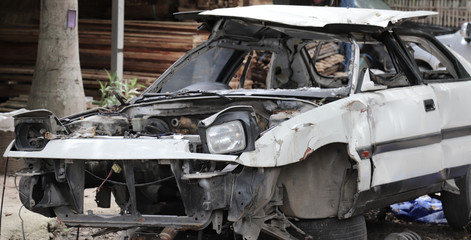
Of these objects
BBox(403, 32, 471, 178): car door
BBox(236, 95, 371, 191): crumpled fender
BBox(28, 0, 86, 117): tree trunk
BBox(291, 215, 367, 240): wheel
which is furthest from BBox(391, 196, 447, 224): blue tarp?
BBox(28, 0, 86, 117): tree trunk

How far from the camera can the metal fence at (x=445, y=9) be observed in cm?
2216

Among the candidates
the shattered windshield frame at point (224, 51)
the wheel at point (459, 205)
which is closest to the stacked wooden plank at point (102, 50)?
the shattered windshield frame at point (224, 51)

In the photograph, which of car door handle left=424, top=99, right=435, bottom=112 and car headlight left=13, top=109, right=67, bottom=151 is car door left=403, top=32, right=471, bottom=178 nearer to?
car door handle left=424, top=99, right=435, bottom=112

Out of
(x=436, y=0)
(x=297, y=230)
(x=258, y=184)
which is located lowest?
(x=297, y=230)

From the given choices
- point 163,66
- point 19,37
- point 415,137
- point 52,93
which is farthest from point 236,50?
point 19,37

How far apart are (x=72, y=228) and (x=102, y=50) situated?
21.4ft

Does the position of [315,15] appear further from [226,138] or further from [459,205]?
[459,205]

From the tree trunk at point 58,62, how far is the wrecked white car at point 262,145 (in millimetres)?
3250

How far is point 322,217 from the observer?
5.74 m

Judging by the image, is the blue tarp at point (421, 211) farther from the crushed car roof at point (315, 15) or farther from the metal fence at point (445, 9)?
the metal fence at point (445, 9)

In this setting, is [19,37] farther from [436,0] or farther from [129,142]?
[436,0]

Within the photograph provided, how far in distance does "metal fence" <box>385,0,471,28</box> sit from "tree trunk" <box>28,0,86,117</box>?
1398 centimetres

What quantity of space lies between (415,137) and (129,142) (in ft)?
7.76

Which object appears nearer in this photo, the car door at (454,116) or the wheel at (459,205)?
the car door at (454,116)
